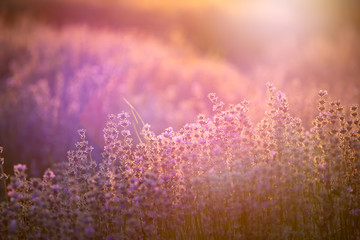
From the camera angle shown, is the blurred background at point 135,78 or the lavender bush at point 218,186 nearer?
the lavender bush at point 218,186

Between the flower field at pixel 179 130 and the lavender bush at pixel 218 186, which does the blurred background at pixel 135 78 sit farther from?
the lavender bush at pixel 218 186

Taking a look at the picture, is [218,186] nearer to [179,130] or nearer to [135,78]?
[179,130]

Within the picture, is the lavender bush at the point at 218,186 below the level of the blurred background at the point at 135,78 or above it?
below

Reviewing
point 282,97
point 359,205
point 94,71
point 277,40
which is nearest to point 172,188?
point 282,97

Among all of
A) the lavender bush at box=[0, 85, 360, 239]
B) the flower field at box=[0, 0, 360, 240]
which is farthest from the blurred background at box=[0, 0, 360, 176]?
the lavender bush at box=[0, 85, 360, 239]

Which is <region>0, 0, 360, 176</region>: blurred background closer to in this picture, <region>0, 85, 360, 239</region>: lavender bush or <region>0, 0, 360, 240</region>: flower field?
<region>0, 0, 360, 240</region>: flower field

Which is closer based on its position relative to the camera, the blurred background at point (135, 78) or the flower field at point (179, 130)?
the flower field at point (179, 130)

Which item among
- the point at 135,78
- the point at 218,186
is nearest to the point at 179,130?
the point at 218,186

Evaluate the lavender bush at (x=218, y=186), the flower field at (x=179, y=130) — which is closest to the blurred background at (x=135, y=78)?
the flower field at (x=179, y=130)
